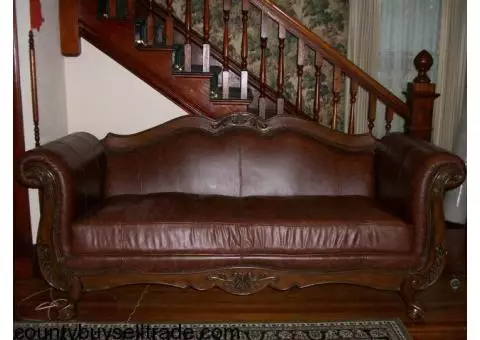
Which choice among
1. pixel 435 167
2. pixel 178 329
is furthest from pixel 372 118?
pixel 178 329

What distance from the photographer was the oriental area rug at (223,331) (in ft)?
7.97

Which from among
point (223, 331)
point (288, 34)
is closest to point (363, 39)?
point (288, 34)

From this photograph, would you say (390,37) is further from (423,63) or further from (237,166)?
(237,166)

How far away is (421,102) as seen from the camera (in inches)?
136

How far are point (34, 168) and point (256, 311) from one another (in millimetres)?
1230

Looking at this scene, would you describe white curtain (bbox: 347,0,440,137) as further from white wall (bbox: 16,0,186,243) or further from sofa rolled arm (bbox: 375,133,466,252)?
sofa rolled arm (bbox: 375,133,466,252)

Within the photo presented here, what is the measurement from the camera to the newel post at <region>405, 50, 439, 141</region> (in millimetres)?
3441

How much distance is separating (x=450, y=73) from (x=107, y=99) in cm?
280

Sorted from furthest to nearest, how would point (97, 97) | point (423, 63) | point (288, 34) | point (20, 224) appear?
1. point (288, 34)
2. point (97, 97)
3. point (423, 63)
4. point (20, 224)

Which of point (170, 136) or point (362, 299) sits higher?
point (170, 136)

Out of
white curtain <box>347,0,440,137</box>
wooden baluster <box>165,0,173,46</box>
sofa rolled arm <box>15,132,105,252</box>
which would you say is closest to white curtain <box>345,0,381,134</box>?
white curtain <box>347,0,440,137</box>

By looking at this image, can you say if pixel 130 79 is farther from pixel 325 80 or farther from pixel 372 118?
pixel 325 80

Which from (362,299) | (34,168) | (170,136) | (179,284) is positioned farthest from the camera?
(170,136)

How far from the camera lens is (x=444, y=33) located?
4.64m
